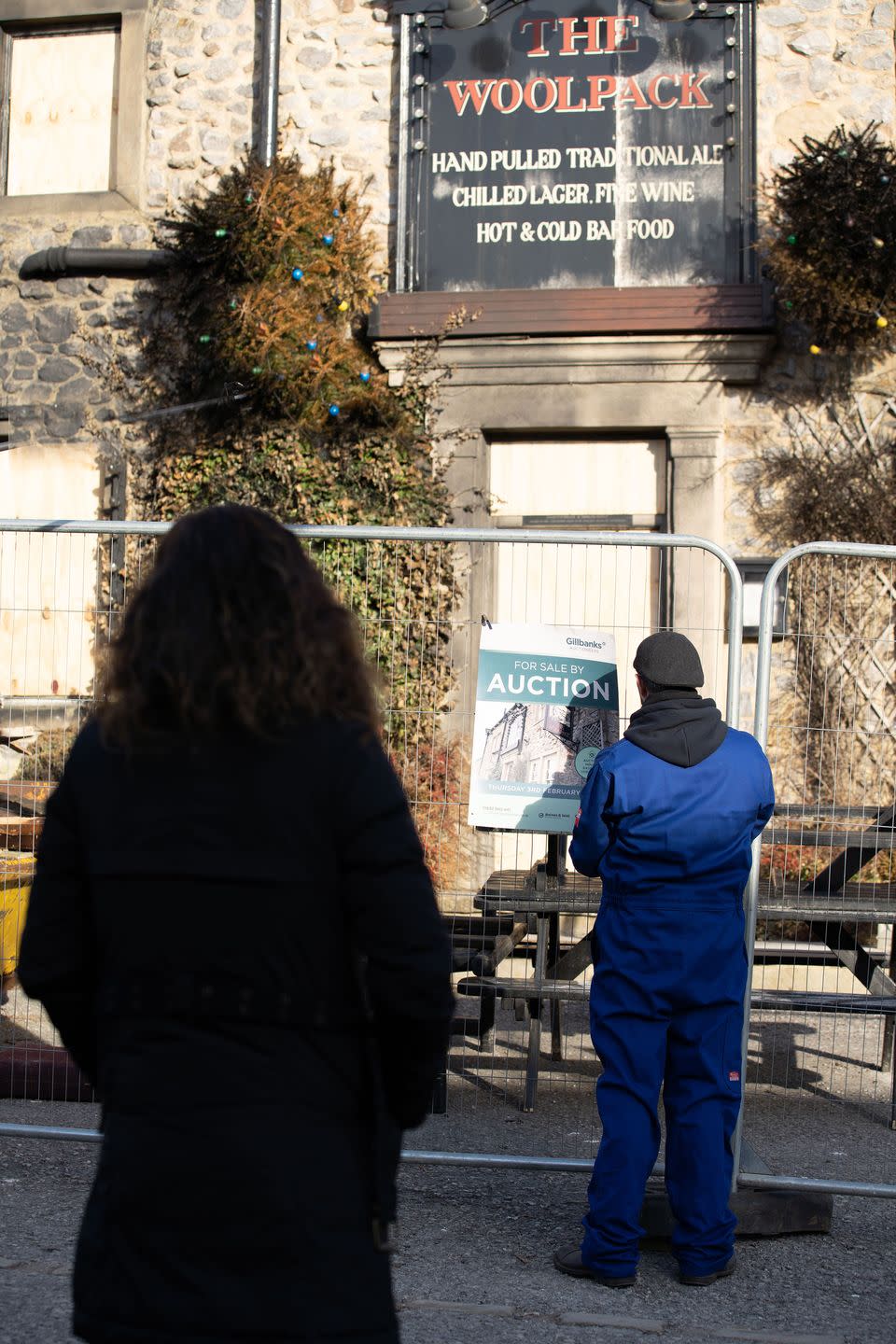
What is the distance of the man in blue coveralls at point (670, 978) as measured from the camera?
3.82 metres

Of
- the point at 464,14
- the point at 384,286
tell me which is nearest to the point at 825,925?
the point at 384,286

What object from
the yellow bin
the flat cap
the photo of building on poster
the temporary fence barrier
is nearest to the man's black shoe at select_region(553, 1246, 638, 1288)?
the temporary fence barrier

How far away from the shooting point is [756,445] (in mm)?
9219

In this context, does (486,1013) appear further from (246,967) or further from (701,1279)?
(246,967)

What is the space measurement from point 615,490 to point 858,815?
4848 millimetres

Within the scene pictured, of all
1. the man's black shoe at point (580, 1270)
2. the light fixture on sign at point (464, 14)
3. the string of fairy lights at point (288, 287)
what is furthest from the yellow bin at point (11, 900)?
the light fixture on sign at point (464, 14)

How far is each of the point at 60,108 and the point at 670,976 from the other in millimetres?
8906

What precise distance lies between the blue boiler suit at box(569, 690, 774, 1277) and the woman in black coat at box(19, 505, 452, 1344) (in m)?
1.88

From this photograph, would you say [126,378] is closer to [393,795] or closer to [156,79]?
[156,79]

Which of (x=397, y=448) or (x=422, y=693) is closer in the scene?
(x=422, y=693)

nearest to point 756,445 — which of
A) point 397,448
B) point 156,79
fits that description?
point 397,448

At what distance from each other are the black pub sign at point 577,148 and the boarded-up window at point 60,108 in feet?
7.49

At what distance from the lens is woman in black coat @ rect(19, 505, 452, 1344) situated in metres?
1.88

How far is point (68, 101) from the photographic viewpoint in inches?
408
